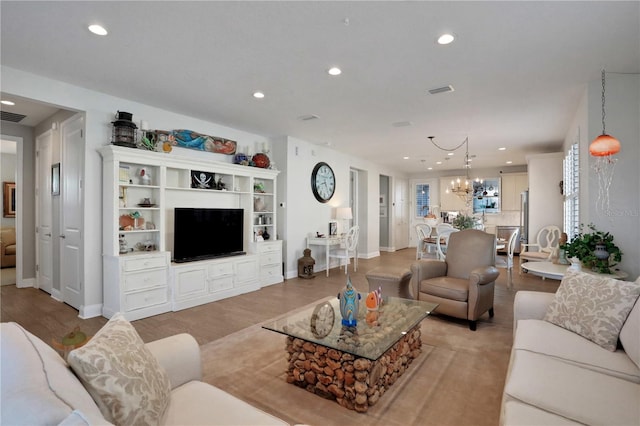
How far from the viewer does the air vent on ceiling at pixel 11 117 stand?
4629 mm

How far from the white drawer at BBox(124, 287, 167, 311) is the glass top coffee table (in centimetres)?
220

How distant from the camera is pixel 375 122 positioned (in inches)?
197

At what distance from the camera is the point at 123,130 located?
152 inches

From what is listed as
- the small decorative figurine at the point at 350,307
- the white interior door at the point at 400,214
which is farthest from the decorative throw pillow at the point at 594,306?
the white interior door at the point at 400,214

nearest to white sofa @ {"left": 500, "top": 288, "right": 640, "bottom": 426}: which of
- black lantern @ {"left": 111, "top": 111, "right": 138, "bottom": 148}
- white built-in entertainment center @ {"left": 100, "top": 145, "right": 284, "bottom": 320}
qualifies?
white built-in entertainment center @ {"left": 100, "top": 145, "right": 284, "bottom": 320}

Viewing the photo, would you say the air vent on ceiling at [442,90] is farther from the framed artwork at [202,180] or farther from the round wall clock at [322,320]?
the framed artwork at [202,180]

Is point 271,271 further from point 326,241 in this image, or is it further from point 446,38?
point 446,38

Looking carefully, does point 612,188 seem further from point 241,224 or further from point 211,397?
point 241,224

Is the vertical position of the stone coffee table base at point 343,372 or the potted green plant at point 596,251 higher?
the potted green plant at point 596,251

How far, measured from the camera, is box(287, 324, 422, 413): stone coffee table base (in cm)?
207

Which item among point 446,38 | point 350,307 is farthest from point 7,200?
point 446,38

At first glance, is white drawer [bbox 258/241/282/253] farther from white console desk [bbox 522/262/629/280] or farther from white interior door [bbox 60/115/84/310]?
white console desk [bbox 522/262/629/280]

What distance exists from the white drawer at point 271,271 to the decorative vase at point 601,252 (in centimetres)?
428

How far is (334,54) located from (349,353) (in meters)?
A: 2.42
